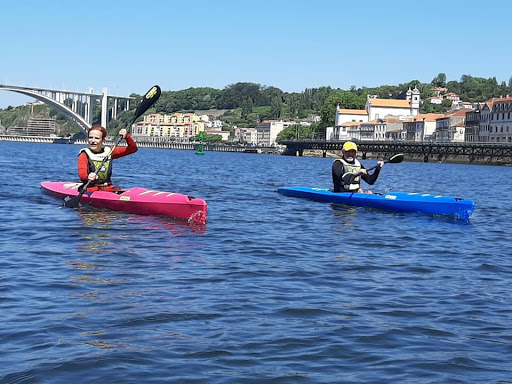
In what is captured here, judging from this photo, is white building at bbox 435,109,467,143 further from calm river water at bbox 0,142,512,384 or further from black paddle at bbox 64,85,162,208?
calm river water at bbox 0,142,512,384

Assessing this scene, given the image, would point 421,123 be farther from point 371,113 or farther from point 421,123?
point 371,113

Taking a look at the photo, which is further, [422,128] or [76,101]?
[422,128]

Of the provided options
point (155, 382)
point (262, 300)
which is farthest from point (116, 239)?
point (155, 382)

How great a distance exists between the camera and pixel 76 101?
115 metres

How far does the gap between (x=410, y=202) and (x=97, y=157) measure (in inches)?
283

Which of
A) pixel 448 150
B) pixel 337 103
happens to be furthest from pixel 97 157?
pixel 337 103

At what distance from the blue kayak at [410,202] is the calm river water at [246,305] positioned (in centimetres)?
260

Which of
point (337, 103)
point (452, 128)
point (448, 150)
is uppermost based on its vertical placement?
point (337, 103)

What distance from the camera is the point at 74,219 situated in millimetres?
14766

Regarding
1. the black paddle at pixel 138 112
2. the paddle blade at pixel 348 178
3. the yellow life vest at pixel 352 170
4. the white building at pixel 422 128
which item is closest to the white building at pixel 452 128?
the white building at pixel 422 128

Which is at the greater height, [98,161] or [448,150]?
[448,150]

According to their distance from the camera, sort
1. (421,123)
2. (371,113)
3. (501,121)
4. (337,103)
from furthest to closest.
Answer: (337,103)
(371,113)
(421,123)
(501,121)

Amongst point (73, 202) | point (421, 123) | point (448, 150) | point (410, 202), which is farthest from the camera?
point (421, 123)

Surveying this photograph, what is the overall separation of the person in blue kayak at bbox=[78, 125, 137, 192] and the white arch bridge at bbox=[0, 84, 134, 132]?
89298 mm
